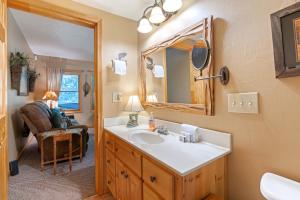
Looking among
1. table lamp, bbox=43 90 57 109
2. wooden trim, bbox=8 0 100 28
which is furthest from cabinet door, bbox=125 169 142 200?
table lamp, bbox=43 90 57 109

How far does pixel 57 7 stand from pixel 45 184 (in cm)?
215

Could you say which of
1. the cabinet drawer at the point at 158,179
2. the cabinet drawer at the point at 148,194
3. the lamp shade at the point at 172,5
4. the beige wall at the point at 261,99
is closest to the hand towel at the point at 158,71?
the lamp shade at the point at 172,5

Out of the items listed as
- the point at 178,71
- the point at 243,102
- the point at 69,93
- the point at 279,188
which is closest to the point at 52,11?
the point at 178,71

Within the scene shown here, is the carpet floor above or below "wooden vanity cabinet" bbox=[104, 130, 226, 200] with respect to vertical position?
below

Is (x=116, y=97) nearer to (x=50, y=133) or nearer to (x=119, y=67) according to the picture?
(x=119, y=67)

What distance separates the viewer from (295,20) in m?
0.79

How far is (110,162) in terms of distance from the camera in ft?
5.64

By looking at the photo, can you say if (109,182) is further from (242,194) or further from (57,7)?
(57,7)

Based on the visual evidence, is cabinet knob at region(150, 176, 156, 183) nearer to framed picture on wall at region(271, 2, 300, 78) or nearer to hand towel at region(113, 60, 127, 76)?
framed picture on wall at region(271, 2, 300, 78)

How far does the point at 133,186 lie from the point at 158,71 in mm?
1213

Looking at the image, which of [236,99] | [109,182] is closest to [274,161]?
[236,99]

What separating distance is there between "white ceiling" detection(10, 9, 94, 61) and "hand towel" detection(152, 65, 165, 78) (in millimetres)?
1850

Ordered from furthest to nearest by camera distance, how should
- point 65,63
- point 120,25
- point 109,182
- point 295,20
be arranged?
point 65,63
point 120,25
point 109,182
point 295,20

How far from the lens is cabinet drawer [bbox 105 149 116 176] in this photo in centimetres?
163
